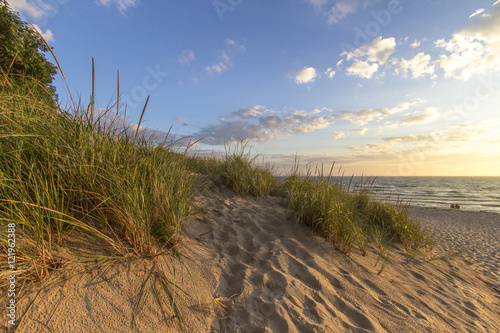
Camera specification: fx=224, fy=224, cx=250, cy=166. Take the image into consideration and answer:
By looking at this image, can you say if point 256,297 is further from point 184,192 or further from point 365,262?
point 365,262

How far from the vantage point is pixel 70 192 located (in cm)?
201

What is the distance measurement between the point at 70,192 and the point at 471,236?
12726 millimetres

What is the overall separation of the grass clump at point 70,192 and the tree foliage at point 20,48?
213 inches

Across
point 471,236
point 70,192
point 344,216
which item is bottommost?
point 471,236

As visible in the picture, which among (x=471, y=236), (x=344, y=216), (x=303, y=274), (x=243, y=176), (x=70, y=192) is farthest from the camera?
(x=471, y=236)

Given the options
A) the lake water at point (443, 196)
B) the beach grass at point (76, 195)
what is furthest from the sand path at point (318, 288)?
the lake water at point (443, 196)

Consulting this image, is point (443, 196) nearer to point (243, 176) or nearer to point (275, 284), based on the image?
point (243, 176)

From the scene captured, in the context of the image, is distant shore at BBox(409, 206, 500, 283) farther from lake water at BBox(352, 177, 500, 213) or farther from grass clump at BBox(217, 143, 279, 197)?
grass clump at BBox(217, 143, 279, 197)

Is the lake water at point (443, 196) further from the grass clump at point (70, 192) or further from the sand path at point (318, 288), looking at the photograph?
the grass clump at point (70, 192)

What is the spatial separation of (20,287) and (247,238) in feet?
8.39

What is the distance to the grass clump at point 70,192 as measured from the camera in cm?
172

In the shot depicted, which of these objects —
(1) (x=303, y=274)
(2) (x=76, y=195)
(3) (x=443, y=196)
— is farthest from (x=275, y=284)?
(3) (x=443, y=196)

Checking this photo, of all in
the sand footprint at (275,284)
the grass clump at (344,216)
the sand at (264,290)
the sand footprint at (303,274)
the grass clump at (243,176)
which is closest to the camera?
the sand at (264,290)

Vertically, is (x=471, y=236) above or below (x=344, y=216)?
below
